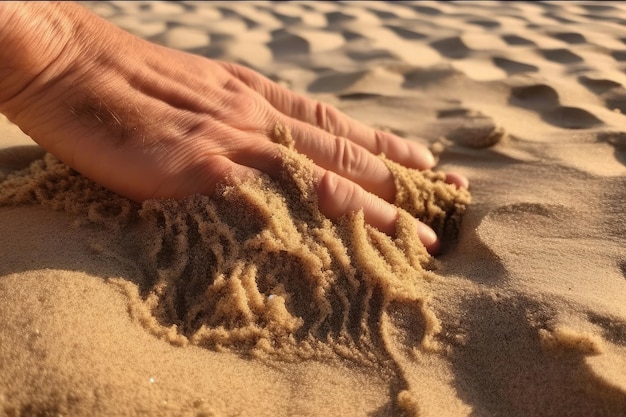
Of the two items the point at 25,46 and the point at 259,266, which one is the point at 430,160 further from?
the point at 25,46

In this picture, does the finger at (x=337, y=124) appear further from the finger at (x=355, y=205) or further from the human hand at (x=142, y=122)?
the finger at (x=355, y=205)

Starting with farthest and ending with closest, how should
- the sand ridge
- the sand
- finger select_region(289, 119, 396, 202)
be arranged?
finger select_region(289, 119, 396, 202) < the sand ridge < the sand

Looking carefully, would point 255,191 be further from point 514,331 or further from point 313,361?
point 514,331

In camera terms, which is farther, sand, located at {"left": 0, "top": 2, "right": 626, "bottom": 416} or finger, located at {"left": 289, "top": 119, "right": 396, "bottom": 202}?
finger, located at {"left": 289, "top": 119, "right": 396, "bottom": 202}

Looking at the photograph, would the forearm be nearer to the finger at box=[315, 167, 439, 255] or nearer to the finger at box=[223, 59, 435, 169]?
the finger at box=[223, 59, 435, 169]

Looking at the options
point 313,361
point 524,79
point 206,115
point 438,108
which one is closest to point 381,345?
point 313,361

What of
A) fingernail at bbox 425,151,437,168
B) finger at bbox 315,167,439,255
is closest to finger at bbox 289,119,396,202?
finger at bbox 315,167,439,255

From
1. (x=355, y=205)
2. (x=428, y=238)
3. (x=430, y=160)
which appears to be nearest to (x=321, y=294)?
(x=355, y=205)
